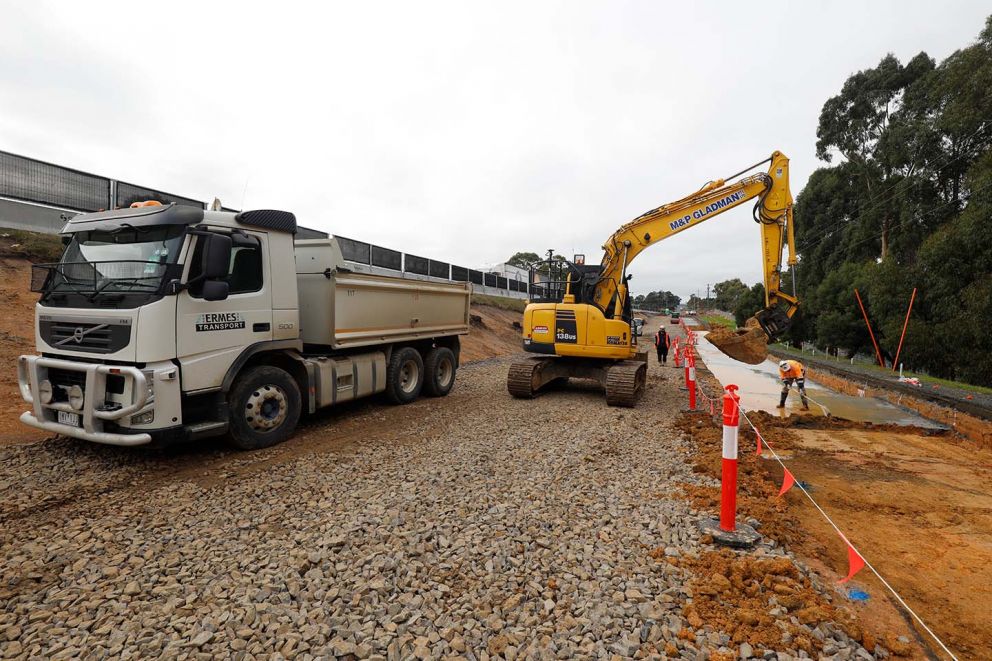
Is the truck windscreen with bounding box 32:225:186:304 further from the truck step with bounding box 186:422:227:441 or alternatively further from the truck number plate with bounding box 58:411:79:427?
the truck step with bounding box 186:422:227:441

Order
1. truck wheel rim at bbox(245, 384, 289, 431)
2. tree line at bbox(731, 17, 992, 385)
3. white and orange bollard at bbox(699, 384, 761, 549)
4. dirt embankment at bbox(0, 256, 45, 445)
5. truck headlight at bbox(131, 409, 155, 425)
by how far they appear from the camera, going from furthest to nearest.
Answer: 1. tree line at bbox(731, 17, 992, 385)
2. dirt embankment at bbox(0, 256, 45, 445)
3. truck wheel rim at bbox(245, 384, 289, 431)
4. truck headlight at bbox(131, 409, 155, 425)
5. white and orange bollard at bbox(699, 384, 761, 549)

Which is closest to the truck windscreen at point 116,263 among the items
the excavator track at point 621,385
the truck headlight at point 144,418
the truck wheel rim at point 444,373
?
the truck headlight at point 144,418

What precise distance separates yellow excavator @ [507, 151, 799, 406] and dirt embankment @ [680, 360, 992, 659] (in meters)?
2.28

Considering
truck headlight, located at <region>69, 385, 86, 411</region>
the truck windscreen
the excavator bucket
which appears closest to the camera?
truck headlight, located at <region>69, 385, 86, 411</region>

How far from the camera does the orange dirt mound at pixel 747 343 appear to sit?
8.72 m

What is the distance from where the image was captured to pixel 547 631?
2.50 meters

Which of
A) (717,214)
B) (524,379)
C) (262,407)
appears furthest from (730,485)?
(717,214)

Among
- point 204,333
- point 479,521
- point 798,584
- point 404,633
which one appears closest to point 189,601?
point 404,633

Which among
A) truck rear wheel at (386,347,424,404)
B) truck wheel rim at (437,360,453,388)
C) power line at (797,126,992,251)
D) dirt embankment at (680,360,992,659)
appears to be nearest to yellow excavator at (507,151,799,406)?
truck wheel rim at (437,360,453,388)

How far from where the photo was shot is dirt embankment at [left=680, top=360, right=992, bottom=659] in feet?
9.24

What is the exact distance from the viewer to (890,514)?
450cm

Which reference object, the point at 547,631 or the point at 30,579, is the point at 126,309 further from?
the point at 547,631

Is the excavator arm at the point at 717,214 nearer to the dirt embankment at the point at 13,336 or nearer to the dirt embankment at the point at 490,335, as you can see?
the dirt embankment at the point at 490,335

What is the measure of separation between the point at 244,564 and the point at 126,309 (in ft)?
10.3
